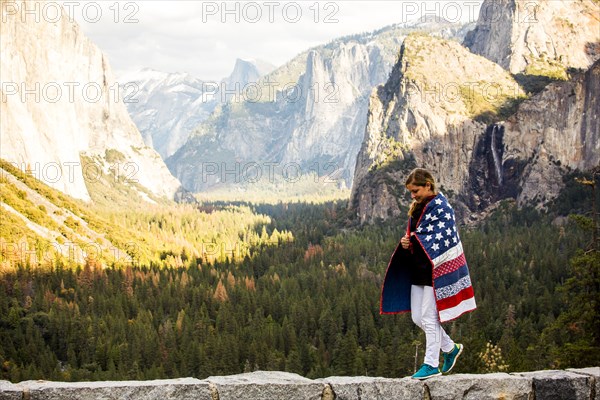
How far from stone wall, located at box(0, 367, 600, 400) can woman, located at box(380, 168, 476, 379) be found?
2.66 feet

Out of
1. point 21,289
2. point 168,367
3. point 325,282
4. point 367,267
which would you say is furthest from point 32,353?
point 367,267

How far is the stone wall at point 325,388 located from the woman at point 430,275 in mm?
811

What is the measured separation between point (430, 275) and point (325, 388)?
4.02 meters

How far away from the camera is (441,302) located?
1717cm

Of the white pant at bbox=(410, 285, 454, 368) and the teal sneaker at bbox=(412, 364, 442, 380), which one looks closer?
Result: the teal sneaker at bbox=(412, 364, 442, 380)

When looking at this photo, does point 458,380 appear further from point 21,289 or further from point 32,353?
point 21,289

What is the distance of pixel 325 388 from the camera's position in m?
16.4

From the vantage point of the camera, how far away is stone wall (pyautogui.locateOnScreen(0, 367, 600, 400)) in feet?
50.5

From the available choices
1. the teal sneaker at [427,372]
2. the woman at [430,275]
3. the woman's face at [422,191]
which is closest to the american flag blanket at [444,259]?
the woman at [430,275]

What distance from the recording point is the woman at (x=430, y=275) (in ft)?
56.6

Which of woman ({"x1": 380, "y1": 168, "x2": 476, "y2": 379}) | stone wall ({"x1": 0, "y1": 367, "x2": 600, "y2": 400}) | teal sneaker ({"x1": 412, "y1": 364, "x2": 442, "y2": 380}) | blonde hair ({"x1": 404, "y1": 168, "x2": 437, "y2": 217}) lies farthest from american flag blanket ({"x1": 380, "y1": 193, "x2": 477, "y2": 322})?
stone wall ({"x1": 0, "y1": 367, "x2": 600, "y2": 400})

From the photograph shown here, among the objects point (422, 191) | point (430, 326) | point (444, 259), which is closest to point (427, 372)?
point (430, 326)

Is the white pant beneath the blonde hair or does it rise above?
Result: beneath

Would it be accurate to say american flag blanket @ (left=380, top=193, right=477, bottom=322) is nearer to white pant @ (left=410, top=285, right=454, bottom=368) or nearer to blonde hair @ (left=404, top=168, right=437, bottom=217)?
white pant @ (left=410, top=285, right=454, bottom=368)
